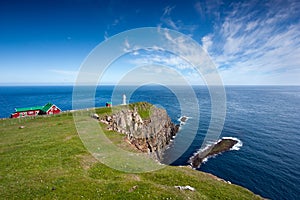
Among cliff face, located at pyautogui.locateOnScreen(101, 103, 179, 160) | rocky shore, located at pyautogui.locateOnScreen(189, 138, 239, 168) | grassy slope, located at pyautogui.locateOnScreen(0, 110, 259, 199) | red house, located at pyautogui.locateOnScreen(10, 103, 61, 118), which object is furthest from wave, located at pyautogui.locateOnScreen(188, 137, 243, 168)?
red house, located at pyautogui.locateOnScreen(10, 103, 61, 118)

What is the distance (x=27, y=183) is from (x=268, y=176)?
160 feet

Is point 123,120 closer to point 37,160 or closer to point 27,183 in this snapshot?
point 37,160

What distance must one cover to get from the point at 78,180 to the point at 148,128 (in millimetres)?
46597

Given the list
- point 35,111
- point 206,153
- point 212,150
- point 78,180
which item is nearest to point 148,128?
point 206,153

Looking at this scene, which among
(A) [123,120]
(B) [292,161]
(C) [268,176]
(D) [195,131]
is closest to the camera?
(C) [268,176]

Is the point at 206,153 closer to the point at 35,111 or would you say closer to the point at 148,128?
the point at 148,128

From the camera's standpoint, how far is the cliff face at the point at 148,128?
5083 cm

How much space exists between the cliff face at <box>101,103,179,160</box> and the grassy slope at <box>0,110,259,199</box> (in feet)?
85.3

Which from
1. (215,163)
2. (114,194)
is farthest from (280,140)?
(114,194)

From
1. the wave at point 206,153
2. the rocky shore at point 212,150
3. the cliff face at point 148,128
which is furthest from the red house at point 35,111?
the rocky shore at point 212,150

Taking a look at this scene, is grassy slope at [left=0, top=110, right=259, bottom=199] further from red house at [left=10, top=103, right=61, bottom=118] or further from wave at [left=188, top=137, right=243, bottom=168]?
red house at [left=10, top=103, right=61, bottom=118]

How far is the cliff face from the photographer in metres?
50.8

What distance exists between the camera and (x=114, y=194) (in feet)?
45.3

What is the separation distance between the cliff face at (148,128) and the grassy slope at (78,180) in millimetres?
25990
